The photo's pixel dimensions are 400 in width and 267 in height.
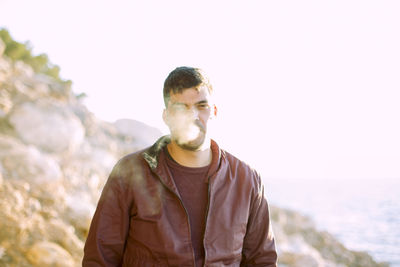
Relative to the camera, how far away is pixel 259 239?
260cm

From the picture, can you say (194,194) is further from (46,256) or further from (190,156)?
(46,256)

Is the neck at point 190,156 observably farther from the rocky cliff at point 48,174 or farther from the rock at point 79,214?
the rock at point 79,214

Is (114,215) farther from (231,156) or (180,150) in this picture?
(231,156)

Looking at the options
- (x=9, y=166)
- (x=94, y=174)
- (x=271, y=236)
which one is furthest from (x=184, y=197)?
(x=94, y=174)

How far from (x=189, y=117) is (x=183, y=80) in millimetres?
246

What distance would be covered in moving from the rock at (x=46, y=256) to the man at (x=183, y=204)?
309cm

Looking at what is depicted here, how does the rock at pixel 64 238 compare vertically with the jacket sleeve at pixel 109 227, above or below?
below

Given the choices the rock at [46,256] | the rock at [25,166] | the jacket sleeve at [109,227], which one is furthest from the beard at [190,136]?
the rock at [25,166]

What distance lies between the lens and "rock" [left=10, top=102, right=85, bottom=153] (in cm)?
1127

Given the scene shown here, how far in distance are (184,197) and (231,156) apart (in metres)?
0.51

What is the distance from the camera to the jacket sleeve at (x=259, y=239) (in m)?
2.57

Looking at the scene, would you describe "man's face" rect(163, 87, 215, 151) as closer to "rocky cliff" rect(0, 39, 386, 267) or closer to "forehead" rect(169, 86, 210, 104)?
"forehead" rect(169, 86, 210, 104)

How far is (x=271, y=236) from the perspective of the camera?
2.64 m

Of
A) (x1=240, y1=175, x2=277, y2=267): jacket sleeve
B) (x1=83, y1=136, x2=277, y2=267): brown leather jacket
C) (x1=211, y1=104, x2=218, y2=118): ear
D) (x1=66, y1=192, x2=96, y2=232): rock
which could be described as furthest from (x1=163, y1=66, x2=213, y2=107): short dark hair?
(x1=66, y1=192, x2=96, y2=232): rock
